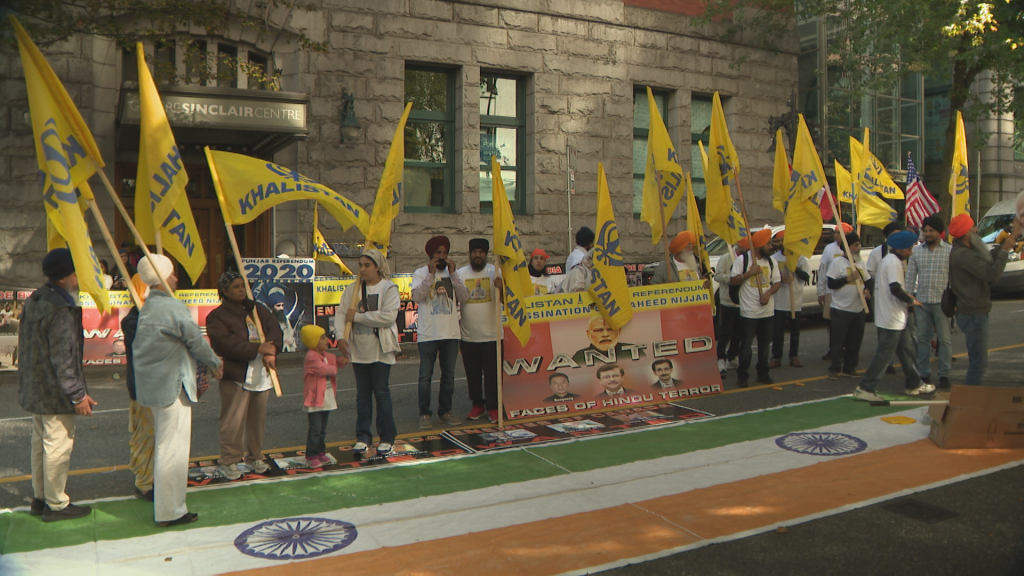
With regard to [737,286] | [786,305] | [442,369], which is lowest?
[442,369]

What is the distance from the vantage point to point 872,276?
11.3 m

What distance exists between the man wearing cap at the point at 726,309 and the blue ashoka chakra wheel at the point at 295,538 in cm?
648

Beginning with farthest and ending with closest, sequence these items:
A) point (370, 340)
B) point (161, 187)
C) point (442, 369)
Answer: point (442, 369)
point (370, 340)
point (161, 187)

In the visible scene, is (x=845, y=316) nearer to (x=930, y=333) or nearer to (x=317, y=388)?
(x=930, y=333)

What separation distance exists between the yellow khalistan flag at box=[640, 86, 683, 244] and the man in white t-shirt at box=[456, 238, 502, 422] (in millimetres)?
2510

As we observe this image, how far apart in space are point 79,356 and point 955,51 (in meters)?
21.3

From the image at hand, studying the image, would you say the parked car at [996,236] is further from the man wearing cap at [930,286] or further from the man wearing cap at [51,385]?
the man wearing cap at [51,385]

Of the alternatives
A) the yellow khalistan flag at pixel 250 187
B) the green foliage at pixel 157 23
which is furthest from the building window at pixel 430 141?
the yellow khalistan flag at pixel 250 187

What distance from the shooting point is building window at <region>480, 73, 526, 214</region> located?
18625 mm

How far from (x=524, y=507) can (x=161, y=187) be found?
3.64 metres

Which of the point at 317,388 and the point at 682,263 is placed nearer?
the point at 317,388

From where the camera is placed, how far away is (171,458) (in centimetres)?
546

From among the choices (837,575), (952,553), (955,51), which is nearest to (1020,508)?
(952,553)

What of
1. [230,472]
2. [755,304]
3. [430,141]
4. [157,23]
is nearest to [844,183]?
[755,304]
